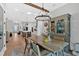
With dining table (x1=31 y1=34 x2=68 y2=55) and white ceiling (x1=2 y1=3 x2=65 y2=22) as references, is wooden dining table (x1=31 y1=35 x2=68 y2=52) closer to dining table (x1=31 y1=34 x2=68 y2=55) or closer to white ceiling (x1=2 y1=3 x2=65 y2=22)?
dining table (x1=31 y1=34 x2=68 y2=55)

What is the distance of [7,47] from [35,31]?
0.59 meters

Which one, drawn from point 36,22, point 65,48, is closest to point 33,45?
point 36,22

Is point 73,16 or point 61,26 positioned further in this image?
point 61,26

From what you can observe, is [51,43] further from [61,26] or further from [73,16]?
[73,16]

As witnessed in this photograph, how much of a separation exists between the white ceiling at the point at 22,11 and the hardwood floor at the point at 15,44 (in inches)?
13.2

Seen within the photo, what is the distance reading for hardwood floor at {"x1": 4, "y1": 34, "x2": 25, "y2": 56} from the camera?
2.18 meters

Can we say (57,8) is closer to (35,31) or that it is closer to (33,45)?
(35,31)

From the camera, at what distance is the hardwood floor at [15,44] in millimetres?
2184

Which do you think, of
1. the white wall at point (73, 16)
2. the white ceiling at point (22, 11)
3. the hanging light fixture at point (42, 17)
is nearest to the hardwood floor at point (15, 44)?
the white ceiling at point (22, 11)

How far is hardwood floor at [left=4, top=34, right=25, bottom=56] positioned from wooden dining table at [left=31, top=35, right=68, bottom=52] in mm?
226

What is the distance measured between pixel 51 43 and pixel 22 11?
31.5 inches

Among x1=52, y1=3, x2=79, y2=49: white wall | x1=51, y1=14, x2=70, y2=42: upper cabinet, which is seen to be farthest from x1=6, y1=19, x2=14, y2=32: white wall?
x1=52, y1=3, x2=79, y2=49: white wall

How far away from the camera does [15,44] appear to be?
2213mm

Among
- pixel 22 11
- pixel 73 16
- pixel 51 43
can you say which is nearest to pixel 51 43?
pixel 51 43
